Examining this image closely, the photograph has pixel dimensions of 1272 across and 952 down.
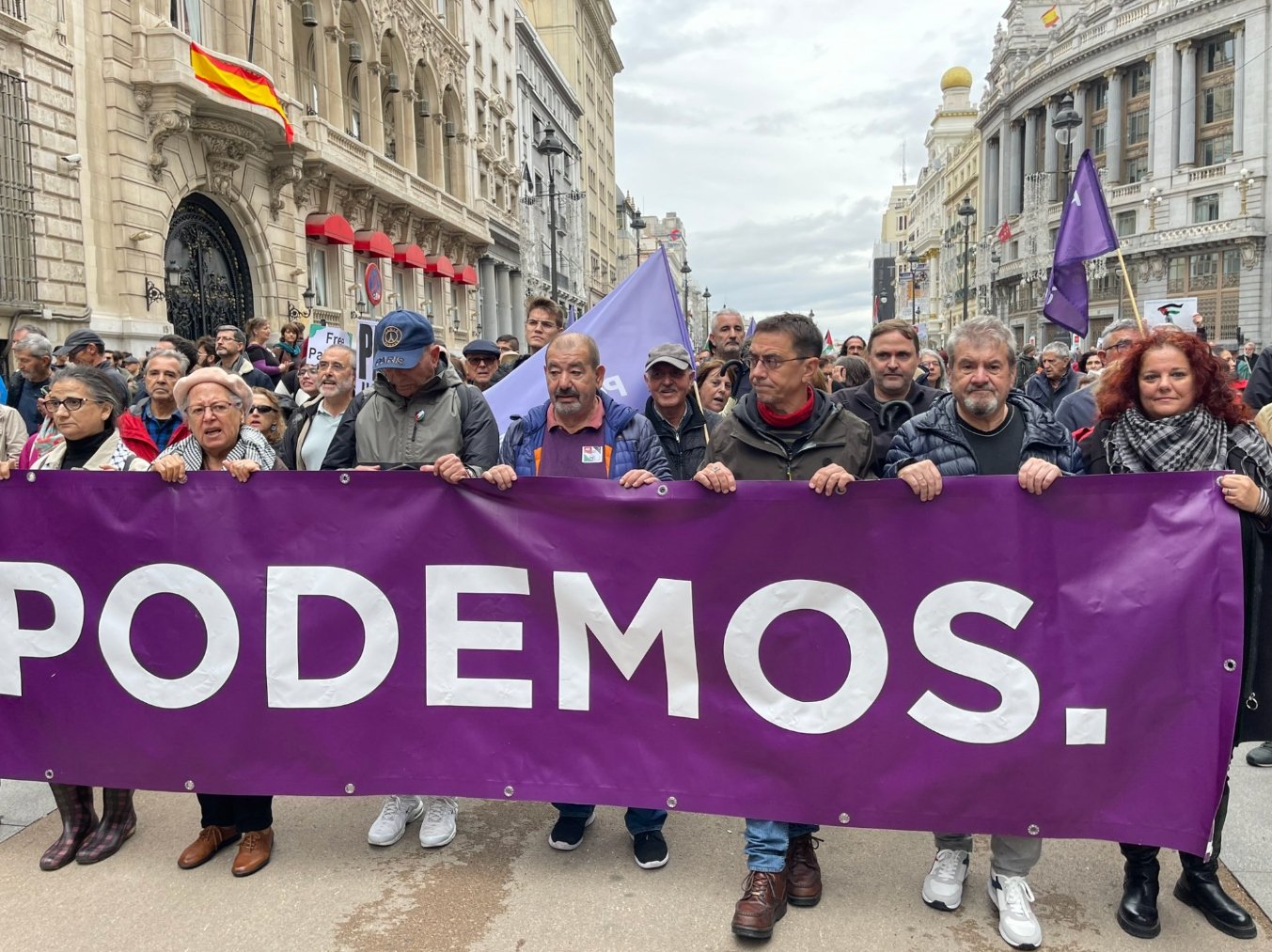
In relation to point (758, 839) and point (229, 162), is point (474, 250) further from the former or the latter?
point (758, 839)

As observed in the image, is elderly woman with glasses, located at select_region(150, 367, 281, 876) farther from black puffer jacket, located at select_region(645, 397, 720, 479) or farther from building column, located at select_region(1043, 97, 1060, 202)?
building column, located at select_region(1043, 97, 1060, 202)

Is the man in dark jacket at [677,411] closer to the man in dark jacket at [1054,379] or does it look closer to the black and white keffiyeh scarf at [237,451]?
the black and white keffiyeh scarf at [237,451]

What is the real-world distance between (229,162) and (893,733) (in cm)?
1898

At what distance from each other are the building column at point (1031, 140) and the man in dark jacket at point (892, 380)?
276 feet

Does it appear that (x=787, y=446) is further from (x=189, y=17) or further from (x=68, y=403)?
(x=189, y=17)

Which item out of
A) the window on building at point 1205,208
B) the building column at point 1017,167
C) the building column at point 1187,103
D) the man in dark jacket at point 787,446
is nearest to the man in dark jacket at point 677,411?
the man in dark jacket at point 787,446

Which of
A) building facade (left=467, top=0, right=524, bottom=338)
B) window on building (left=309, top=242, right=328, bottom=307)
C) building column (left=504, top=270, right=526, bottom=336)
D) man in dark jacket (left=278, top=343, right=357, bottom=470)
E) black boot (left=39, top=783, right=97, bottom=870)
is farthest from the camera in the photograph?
building column (left=504, top=270, right=526, bottom=336)

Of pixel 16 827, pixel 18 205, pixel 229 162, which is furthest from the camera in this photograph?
pixel 229 162

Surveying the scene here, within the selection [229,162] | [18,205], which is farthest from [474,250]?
[18,205]

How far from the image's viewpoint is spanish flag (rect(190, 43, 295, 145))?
16609 mm

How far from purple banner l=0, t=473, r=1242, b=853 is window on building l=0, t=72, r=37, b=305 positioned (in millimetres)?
11218

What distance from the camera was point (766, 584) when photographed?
334 cm

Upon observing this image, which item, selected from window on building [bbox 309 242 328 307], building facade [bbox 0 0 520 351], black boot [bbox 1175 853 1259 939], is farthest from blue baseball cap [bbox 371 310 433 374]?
window on building [bbox 309 242 328 307]

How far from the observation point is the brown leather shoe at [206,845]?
3598mm
